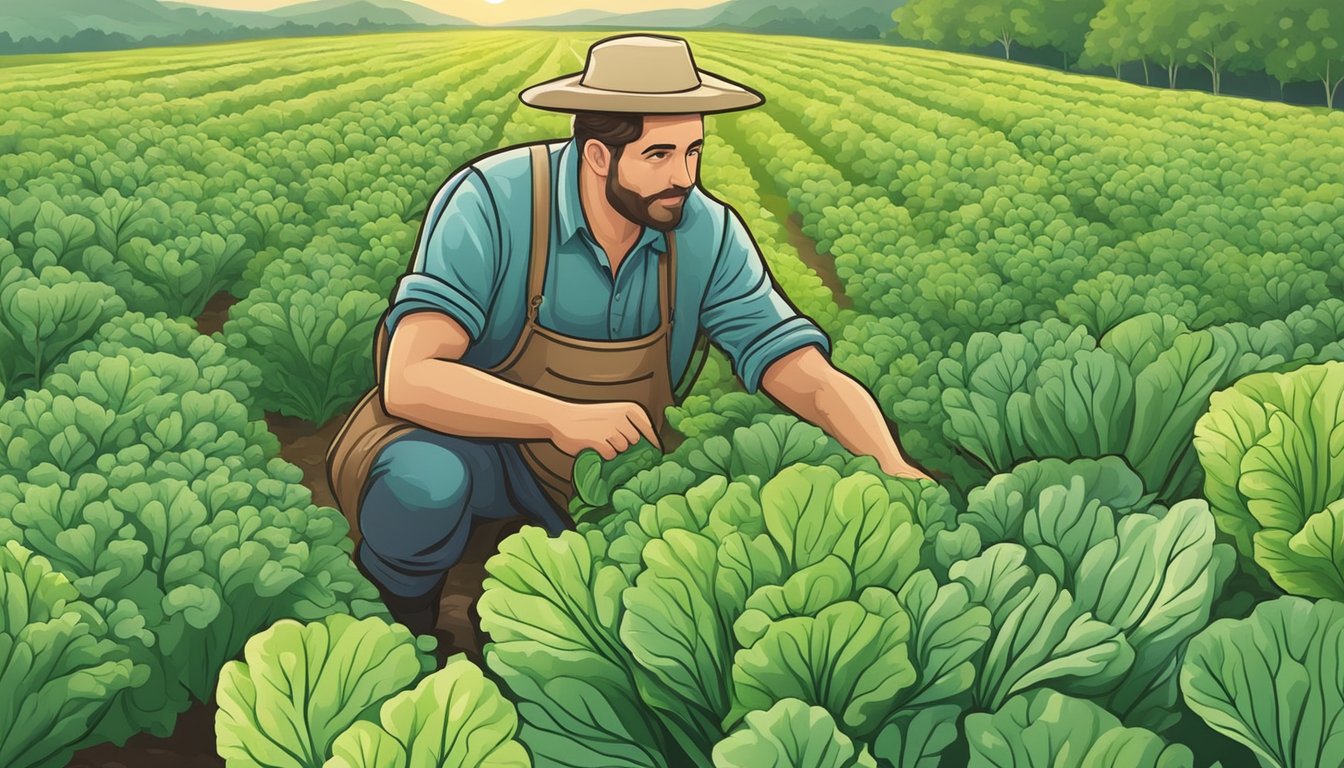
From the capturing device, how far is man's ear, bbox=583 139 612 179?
190 centimetres

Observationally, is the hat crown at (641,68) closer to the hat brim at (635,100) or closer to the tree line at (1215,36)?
the hat brim at (635,100)

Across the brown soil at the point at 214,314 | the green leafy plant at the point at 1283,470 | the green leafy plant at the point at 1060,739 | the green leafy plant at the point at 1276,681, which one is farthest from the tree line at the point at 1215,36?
the green leafy plant at the point at 1060,739

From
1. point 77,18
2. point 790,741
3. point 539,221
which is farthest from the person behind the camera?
point 77,18

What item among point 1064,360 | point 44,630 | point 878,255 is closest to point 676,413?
point 1064,360

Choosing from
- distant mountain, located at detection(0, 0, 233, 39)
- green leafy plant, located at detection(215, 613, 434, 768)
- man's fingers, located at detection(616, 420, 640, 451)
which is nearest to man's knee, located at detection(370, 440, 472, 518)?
man's fingers, located at detection(616, 420, 640, 451)

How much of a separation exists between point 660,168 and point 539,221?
26cm

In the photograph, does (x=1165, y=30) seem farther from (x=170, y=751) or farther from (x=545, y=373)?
(x=170, y=751)

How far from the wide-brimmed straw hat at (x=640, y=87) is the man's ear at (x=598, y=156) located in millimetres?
82

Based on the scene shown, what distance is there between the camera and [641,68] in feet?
6.20

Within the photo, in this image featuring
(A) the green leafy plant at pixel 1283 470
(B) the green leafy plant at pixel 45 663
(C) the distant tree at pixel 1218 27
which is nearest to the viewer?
(B) the green leafy plant at pixel 45 663

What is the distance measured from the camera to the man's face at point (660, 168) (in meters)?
1.84

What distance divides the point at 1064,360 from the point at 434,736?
1130mm

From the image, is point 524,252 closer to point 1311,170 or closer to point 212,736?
point 212,736

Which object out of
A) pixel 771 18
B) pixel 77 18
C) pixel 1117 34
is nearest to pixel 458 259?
pixel 771 18
